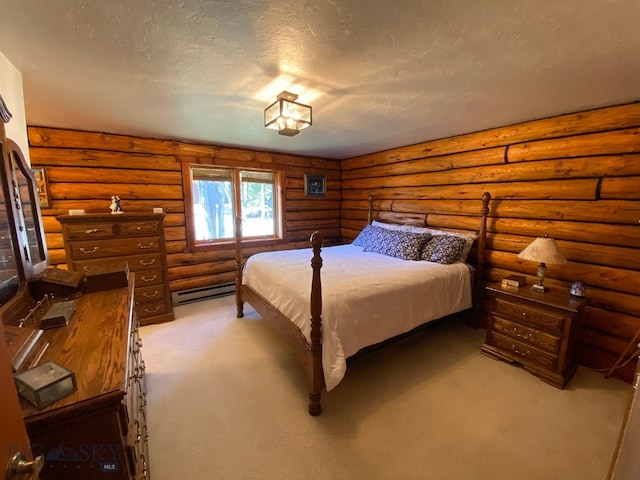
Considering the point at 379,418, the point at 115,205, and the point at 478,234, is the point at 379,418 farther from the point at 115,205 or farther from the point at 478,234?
the point at 115,205

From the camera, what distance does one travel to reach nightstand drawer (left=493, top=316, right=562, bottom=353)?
2113mm

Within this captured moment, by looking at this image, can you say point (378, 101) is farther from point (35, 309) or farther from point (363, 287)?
point (35, 309)

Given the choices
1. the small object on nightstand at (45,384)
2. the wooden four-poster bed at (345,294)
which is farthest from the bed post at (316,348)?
the small object on nightstand at (45,384)

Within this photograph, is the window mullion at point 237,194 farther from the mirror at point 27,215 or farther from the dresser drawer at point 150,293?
the mirror at point 27,215

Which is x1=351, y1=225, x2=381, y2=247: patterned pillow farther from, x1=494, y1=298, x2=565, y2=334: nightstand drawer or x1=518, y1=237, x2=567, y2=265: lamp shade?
x1=518, y1=237, x2=567, y2=265: lamp shade

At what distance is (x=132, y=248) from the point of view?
9.59 feet

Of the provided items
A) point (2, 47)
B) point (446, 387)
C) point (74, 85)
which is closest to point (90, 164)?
point (74, 85)

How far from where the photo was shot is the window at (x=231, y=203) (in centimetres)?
387

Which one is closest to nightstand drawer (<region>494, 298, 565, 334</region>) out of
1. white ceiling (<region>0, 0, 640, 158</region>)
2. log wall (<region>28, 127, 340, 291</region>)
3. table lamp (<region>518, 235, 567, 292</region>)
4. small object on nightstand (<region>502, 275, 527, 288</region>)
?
small object on nightstand (<region>502, 275, 527, 288</region>)

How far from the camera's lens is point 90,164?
309cm

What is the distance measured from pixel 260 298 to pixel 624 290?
3121mm

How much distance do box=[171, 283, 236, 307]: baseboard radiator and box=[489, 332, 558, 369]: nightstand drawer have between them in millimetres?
3423

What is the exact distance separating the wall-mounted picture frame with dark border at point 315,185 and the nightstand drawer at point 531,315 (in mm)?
3196

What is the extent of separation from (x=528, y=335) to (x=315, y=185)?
11.7 ft
